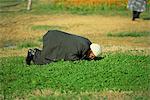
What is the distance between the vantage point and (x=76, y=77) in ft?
31.2

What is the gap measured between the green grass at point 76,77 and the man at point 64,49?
287 mm

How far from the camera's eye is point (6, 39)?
19.6 metres

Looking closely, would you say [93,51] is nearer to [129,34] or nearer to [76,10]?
[129,34]

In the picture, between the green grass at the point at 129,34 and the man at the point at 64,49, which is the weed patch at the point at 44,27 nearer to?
the green grass at the point at 129,34

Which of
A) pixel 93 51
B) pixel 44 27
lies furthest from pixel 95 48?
pixel 44 27

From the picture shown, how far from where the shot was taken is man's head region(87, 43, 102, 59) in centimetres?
1119

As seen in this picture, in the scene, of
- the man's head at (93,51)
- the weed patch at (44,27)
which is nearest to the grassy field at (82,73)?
the man's head at (93,51)

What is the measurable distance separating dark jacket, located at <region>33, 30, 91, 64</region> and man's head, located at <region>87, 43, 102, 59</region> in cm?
14

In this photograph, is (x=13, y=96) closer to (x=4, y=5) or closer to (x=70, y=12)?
(x=70, y=12)

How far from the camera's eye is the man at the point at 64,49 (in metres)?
11.0

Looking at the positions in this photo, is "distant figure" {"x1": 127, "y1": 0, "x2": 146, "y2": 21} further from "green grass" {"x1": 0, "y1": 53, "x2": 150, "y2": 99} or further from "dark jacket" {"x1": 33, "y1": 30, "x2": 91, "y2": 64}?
"dark jacket" {"x1": 33, "y1": 30, "x2": 91, "y2": 64}

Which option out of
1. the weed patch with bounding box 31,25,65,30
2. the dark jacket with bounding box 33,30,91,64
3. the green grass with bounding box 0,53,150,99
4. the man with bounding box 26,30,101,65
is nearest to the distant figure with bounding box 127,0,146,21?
the weed patch with bounding box 31,25,65,30

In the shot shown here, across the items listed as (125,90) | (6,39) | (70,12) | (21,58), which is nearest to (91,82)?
(125,90)

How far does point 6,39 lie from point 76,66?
380 inches
